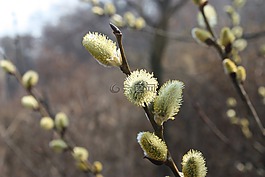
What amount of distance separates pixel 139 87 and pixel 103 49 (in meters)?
0.08

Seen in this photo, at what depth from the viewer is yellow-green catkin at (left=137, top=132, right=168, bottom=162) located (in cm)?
48

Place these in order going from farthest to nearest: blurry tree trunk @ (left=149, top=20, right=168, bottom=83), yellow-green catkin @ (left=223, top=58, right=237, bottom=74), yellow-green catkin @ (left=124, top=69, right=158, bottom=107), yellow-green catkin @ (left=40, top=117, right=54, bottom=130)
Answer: blurry tree trunk @ (left=149, top=20, right=168, bottom=83)
yellow-green catkin @ (left=40, top=117, right=54, bottom=130)
yellow-green catkin @ (left=223, top=58, right=237, bottom=74)
yellow-green catkin @ (left=124, top=69, right=158, bottom=107)

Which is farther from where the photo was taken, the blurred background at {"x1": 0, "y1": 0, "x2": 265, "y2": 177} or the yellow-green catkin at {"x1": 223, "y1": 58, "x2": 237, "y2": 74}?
the blurred background at {"x1": 0, "y1": 0, "x2": 265, "y2": 177}

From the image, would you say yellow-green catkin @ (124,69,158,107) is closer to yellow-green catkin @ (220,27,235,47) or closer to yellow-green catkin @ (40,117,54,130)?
yellow-green catkin @ (220,27,235,47)

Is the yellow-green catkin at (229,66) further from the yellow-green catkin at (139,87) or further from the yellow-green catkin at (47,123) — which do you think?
the yellow-green catkin at (47,123)

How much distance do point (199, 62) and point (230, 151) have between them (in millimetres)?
1948

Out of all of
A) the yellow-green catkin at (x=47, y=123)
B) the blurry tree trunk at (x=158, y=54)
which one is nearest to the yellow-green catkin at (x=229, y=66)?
the yellow-green catkin at (x=47, y=123)

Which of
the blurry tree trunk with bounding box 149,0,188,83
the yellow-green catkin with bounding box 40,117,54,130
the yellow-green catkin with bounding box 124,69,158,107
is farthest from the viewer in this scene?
the blurry tree trunk with bounding box 149,0,188,83

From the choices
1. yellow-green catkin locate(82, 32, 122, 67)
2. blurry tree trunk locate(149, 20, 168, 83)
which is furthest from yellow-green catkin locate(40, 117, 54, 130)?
blurry tree trunk locate(149, 20, 168, 83)

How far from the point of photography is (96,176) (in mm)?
1150

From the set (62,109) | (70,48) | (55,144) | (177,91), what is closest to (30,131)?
(62,109)

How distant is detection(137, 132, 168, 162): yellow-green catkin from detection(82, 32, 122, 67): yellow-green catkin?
10 cm

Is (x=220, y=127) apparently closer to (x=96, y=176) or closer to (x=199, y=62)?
(x=199, y=62)

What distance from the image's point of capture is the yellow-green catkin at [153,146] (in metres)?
0.48
